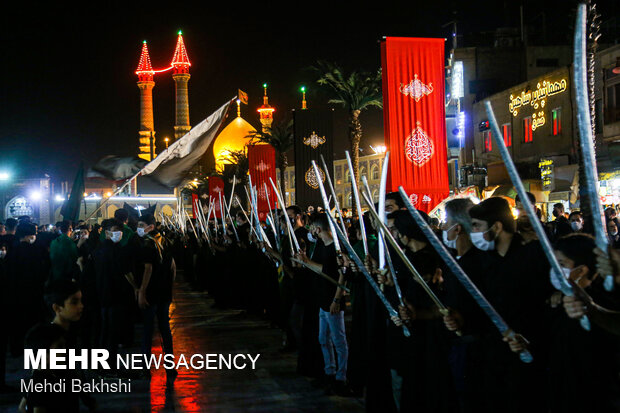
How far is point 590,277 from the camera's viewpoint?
3.94 metres

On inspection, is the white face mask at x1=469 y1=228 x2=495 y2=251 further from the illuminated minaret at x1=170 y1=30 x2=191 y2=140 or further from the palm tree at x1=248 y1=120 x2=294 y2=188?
the illuminated minaret at x1=170 y1=30 x2=191 y2=140

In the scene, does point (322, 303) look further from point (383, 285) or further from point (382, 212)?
point (382, 212)

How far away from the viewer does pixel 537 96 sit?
34219mm

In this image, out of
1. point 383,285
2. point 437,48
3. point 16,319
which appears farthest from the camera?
point 437,48

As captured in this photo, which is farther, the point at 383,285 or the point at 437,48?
the point at 437,48

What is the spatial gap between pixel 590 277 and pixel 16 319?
28.7 feet

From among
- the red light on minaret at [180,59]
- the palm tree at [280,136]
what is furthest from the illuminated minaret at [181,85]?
the palm tree at [280,136]

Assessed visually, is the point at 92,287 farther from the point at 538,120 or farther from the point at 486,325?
the point at 538,120

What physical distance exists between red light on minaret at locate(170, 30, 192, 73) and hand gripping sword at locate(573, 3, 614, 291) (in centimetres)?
9831

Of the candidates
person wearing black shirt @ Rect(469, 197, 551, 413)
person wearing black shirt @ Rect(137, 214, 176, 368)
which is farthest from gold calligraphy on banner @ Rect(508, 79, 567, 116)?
person wearing black shirt @ Rect(469, 197, 551, 413)

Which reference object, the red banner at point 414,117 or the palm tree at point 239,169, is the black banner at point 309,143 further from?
the palm tree at point 239,169

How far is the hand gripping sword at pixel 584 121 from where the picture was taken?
216 centimetres

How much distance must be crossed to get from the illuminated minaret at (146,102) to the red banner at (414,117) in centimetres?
8590

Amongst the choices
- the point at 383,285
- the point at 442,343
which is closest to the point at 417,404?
the point at 442,343
